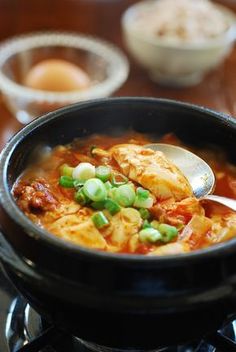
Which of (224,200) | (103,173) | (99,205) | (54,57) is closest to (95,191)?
(99,205)

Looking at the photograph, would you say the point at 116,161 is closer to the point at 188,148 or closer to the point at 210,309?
the point at 188,148

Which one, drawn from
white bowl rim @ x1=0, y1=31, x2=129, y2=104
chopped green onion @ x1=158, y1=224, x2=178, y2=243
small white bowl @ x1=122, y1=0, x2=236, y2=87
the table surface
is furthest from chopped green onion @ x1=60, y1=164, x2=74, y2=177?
the table surface

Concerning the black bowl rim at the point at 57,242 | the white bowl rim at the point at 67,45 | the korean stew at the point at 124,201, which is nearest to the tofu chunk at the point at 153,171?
Answer: the korean stew at the point at 124,201

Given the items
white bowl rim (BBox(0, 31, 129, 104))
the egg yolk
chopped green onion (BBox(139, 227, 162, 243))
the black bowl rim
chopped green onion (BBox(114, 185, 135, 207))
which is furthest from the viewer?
the egg yolk

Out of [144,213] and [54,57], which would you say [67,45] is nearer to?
[54,57]

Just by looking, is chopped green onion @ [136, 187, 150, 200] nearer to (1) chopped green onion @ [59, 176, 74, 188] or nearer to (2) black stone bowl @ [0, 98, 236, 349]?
(1) chopped green onion @ [59, 176, 74, 188]

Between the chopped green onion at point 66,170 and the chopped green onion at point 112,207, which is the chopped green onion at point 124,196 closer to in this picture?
the chopped green onion at point 112,207

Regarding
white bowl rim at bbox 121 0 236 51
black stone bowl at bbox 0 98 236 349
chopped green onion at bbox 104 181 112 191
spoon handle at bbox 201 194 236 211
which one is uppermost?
white bowl rim at bbox 121 0 236 51

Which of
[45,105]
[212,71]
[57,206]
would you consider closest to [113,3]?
[212,71]
